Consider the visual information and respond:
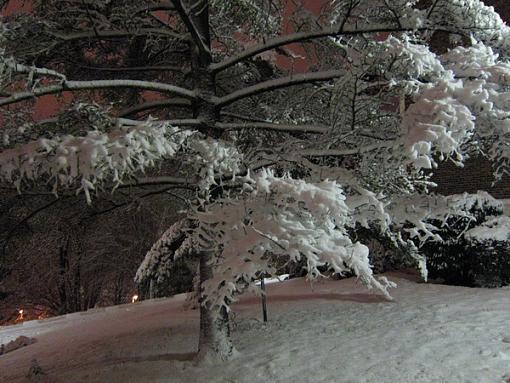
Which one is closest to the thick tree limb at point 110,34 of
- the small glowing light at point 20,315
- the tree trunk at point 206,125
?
the tree trunk at point 206,125

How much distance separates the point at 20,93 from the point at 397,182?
12.6 feet

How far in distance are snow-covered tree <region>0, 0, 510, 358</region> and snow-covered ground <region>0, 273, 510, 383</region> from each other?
68 centimetres

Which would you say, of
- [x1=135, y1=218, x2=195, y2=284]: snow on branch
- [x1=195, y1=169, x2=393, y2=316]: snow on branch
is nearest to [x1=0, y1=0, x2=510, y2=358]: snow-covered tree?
[x1=195, y1=169, x2=393, y2=316]: snow on branch

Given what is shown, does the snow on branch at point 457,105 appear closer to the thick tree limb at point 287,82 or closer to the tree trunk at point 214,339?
the thick tree limb at point 287,82

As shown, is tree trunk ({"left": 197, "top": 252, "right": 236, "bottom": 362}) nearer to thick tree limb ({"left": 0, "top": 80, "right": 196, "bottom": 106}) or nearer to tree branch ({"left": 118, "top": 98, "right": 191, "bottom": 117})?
thick tree limb ({"left": 0, "top": 80, "right": 196, "bottom": 106})

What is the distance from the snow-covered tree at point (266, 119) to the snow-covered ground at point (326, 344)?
2.25ft

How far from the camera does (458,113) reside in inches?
139

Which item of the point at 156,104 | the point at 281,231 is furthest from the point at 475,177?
the point at 281,231

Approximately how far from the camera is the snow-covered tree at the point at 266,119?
3838 mm

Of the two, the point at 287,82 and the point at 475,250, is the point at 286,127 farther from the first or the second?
the point at 475,250

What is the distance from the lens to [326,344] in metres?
5.62

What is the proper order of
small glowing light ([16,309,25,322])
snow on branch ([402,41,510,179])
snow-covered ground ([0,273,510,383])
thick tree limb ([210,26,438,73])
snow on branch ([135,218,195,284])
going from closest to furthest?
snow on branch ([402,41,510,179]) → snow-covered ground ([0,273,510,383]) → thick tree limb ([210,26,438,73]) → snow on branch ([135,218,195,284]) → small glowing light ([16,309,25,322])

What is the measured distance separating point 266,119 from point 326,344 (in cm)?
327

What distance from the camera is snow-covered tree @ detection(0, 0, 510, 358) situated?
3.84 m
